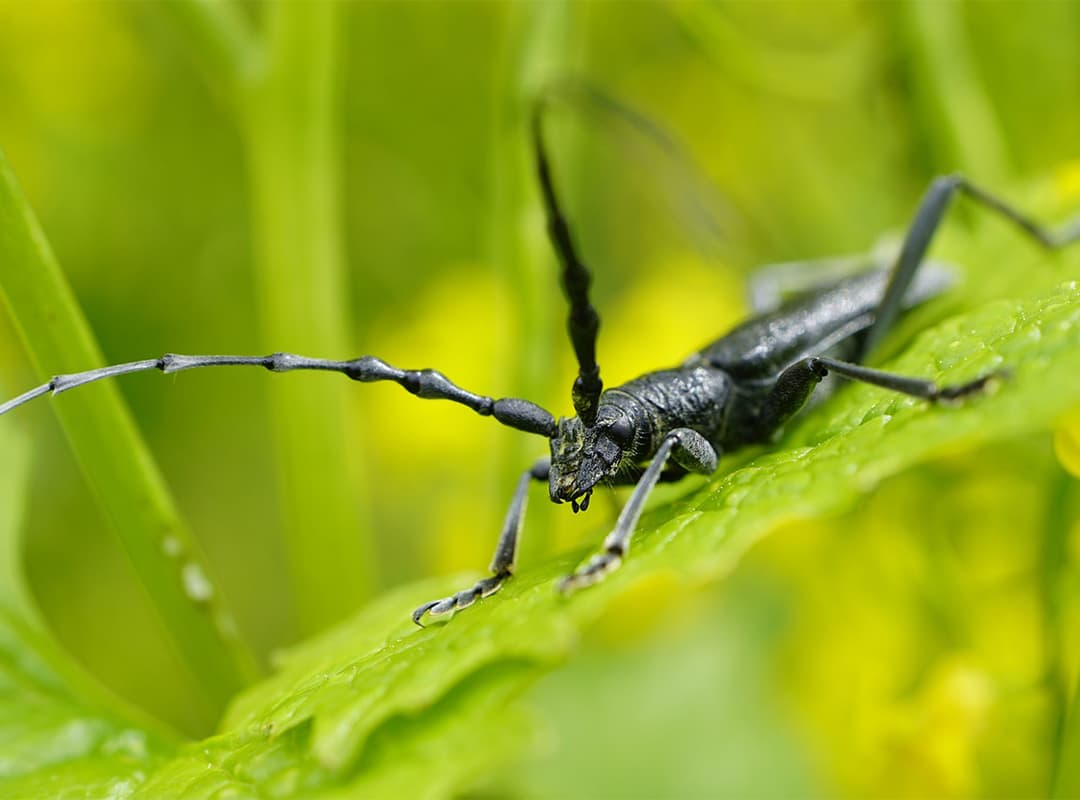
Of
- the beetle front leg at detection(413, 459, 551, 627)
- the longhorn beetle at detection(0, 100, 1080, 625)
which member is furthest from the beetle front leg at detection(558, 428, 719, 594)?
the beetle front leg at detection(413, 459, 551, 627)

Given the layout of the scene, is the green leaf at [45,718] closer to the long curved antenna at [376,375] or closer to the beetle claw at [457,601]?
the long curved antenna at [376,375]

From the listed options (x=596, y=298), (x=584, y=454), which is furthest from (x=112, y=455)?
(x=596, y=298)

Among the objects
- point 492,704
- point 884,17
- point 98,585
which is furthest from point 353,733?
point 98,585

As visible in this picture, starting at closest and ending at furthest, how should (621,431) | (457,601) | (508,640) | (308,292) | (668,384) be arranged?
1. (508,640)
2. (457,601)
3. (621,431)
4. (668,384)
5. (308,292)

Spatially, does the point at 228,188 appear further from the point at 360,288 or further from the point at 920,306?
the point at 920,306

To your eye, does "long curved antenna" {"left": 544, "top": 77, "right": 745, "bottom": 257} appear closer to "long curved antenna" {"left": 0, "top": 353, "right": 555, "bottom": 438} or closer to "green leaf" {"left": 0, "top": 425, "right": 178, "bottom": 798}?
"long curved antenna" {"left": 0, "top": 353, "right": 555, "bottom": 438}

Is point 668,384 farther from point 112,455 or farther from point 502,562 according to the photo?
point 112,455

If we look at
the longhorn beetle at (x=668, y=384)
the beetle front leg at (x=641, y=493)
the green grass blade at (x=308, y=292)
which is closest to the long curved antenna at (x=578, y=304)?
the longhorn beetle at (x=668, y=384)

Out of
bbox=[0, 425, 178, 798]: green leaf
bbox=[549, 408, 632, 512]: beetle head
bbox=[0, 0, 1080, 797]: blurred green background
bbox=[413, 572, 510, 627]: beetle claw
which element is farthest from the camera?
bbox=[0, 0, 1080, 797]: blurred green background
